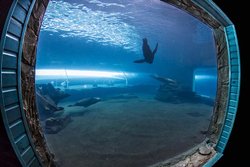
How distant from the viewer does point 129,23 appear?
16.9 meters

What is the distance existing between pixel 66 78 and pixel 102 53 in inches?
391

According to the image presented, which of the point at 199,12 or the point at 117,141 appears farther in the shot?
the point at 117,141

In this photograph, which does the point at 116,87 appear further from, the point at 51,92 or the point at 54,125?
the point at 54,125

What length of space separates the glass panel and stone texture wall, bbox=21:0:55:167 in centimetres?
69

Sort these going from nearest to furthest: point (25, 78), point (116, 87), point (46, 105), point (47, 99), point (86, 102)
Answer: point (25, 78) → point (46, 105) → point (47, 99) → point (86, 102) → point (116, 87)

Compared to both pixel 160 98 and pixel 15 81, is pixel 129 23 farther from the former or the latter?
pixel 15 81

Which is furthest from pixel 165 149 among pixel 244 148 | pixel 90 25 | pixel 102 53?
pixel 102 53

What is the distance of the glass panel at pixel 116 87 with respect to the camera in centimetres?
629

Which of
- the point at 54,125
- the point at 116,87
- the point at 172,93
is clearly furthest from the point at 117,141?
the point at 116,87

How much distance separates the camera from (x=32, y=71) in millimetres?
2016

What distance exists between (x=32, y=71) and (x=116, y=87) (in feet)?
58.2

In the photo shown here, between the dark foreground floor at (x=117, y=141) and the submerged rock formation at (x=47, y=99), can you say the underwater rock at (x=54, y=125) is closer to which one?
the dark foreground floor at (x=117, y=141)

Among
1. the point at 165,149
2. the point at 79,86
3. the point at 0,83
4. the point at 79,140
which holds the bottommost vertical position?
the point at 79,140

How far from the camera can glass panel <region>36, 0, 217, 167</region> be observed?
6289 millimetres
